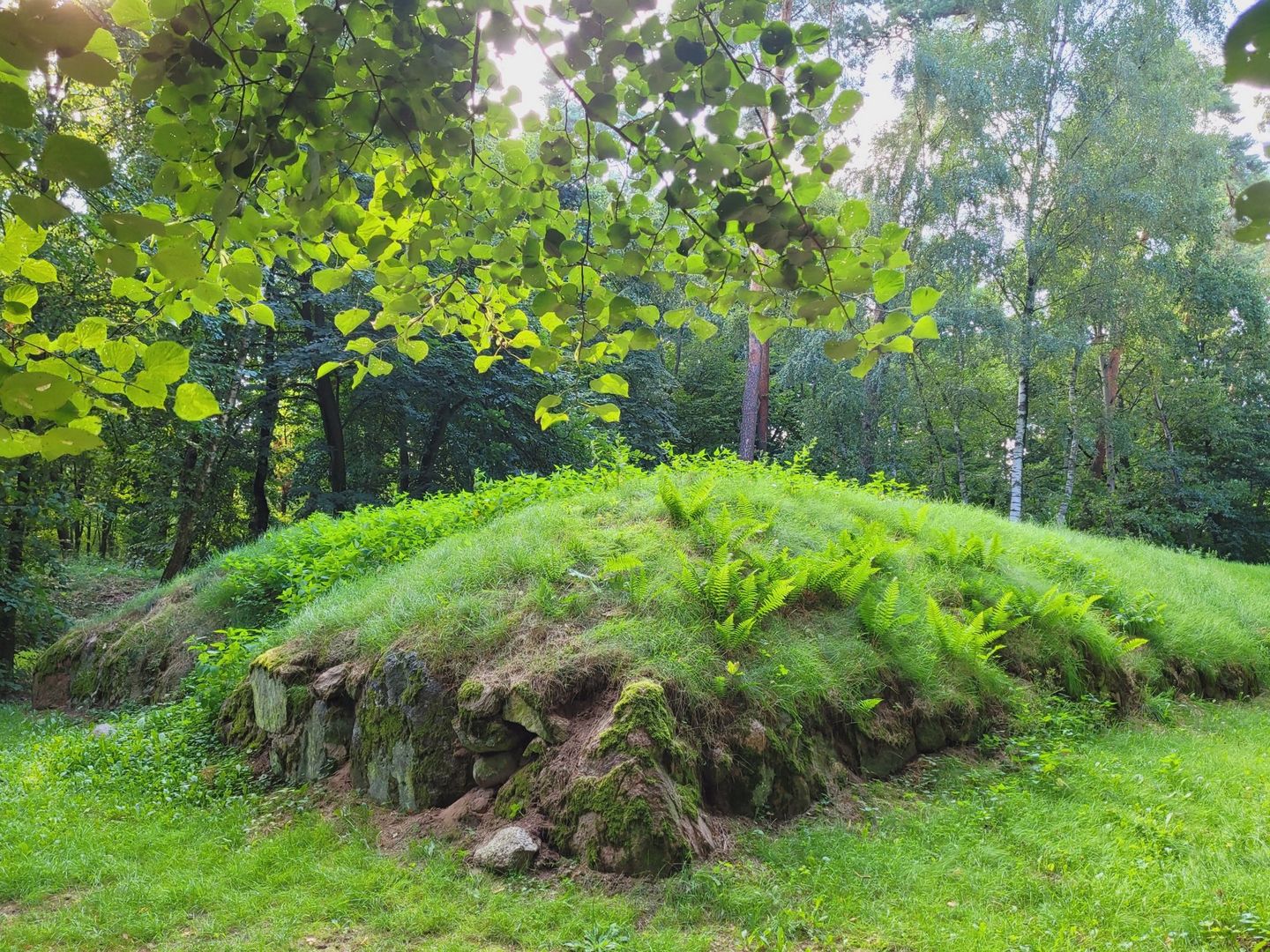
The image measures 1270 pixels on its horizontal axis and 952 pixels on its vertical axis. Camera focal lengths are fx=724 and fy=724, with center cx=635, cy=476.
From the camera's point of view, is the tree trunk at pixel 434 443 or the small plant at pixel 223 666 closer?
the small plant at pixel 223 666

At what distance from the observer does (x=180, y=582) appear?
10008mm

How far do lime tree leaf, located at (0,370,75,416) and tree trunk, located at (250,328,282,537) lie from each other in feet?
44.1

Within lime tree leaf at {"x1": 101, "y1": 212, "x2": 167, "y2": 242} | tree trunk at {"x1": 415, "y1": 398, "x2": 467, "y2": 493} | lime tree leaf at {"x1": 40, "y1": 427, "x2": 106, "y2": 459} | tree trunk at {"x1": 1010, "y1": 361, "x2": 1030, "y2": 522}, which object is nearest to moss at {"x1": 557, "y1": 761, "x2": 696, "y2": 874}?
lime tree leaf at {"x1": 40, "y1": 427, "x2": 106, "y2": 459}

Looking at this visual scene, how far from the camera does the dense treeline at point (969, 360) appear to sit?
13.1m

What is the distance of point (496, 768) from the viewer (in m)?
4.32

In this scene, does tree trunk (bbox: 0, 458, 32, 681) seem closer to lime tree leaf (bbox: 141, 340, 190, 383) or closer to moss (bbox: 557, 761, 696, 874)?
moss (bbox: 557, 761, 696, 874)

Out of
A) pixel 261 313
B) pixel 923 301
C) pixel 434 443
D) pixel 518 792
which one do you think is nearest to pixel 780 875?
pixel 518 792

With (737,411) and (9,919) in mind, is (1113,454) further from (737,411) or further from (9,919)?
(9,919)

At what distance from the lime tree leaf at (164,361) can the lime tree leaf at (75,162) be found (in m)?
0.38

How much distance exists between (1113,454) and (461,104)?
64.9ft

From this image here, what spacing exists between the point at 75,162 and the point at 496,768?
13.5ft

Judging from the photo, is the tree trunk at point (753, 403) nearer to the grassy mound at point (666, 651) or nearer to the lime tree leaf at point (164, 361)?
the grassy mound at point (666, 651)

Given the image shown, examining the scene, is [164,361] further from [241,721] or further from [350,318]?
[241,721]

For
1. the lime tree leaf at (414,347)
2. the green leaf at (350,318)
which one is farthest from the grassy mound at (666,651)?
the green leaf at (350,318)
